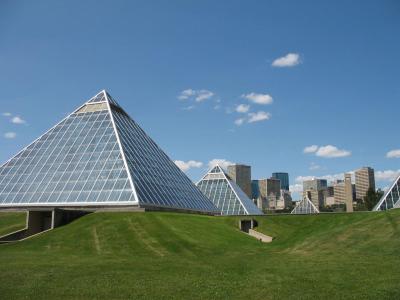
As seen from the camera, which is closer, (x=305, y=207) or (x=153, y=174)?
(x=153, y=174)

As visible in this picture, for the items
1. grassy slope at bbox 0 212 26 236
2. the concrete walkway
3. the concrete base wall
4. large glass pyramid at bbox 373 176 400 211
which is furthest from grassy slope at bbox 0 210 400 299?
large glass pyramid at bbox 373 176 400 211

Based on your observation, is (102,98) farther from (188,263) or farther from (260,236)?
(188,263)

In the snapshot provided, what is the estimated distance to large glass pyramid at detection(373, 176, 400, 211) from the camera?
5294 centimetres

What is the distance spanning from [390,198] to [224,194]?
28.7 meters

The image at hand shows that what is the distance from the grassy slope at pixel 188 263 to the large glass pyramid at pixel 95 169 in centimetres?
374

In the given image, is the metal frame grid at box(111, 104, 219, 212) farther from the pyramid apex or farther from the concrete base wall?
the concrete base wall

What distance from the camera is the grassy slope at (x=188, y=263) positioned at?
1515cm

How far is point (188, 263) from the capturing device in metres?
22.5

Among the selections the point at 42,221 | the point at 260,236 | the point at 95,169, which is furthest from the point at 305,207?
the point at 42,221

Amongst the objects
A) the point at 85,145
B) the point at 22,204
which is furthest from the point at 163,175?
the point at 22,204

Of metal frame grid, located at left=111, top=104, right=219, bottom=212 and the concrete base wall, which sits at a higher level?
metal frame grid, located at left=111, top=104, right=219, bottom=212

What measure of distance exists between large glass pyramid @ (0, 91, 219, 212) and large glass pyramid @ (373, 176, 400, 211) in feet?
73.6

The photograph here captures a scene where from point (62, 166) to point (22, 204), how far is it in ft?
19.3

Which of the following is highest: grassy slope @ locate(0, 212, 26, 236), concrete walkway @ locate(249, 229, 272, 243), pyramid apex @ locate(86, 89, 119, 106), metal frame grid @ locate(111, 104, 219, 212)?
pyramid apex @ locate(86, 89, 119, 106)
